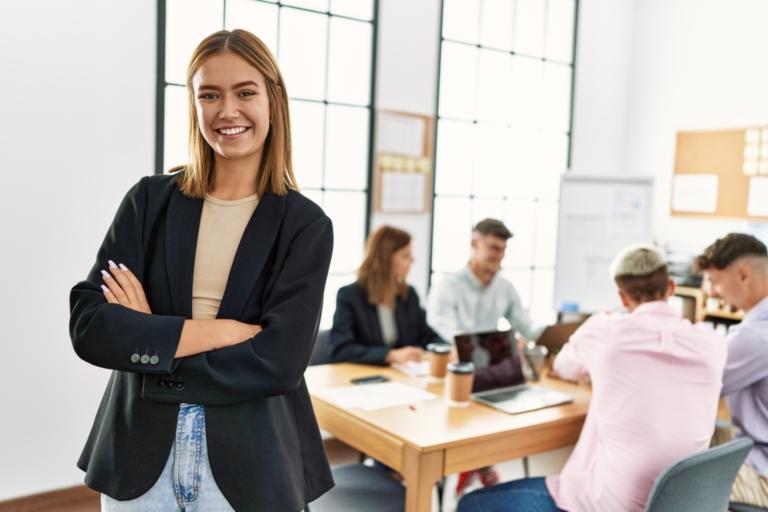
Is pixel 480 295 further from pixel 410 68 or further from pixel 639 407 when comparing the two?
pixel 639 407

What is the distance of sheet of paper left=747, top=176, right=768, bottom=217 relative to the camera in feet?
15.2

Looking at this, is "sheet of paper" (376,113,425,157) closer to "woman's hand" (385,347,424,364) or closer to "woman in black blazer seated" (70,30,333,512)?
"woman's hand" (385,347,424,364)

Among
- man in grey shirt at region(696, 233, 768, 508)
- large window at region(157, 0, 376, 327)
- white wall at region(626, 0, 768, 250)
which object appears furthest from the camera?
white wall at region(626, 0, 768, 250)

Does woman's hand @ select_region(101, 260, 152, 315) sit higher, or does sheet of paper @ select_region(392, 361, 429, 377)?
woman's hand @ select_region(101, 260, 152, 315)

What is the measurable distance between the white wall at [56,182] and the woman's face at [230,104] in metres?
1.96

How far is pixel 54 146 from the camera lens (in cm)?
304

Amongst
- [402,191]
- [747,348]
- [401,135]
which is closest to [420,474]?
[747,348]

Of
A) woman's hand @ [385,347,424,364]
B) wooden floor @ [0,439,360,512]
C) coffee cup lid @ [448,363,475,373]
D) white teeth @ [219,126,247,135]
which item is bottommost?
wooden floor @ [0,439,360,512]

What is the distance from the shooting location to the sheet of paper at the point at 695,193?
4.94 meters

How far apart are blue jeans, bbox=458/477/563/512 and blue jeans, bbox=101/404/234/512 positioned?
1.15m

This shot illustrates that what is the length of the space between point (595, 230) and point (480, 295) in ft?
4.14

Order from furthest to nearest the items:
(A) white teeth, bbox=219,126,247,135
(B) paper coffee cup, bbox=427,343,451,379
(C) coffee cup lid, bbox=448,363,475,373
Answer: (B) paper coffee cup, bbox=427,343,451,379, (C) coffee cup lid, bbox=448,363,475,373, (A) white teeth, bbox=219,126,247,135

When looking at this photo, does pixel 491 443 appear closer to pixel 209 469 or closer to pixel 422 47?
pixel 209 469

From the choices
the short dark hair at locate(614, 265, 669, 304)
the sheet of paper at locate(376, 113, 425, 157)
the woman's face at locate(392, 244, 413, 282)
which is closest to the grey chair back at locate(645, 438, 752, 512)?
the short dark hair at locate(614, 265, 669, 304)
